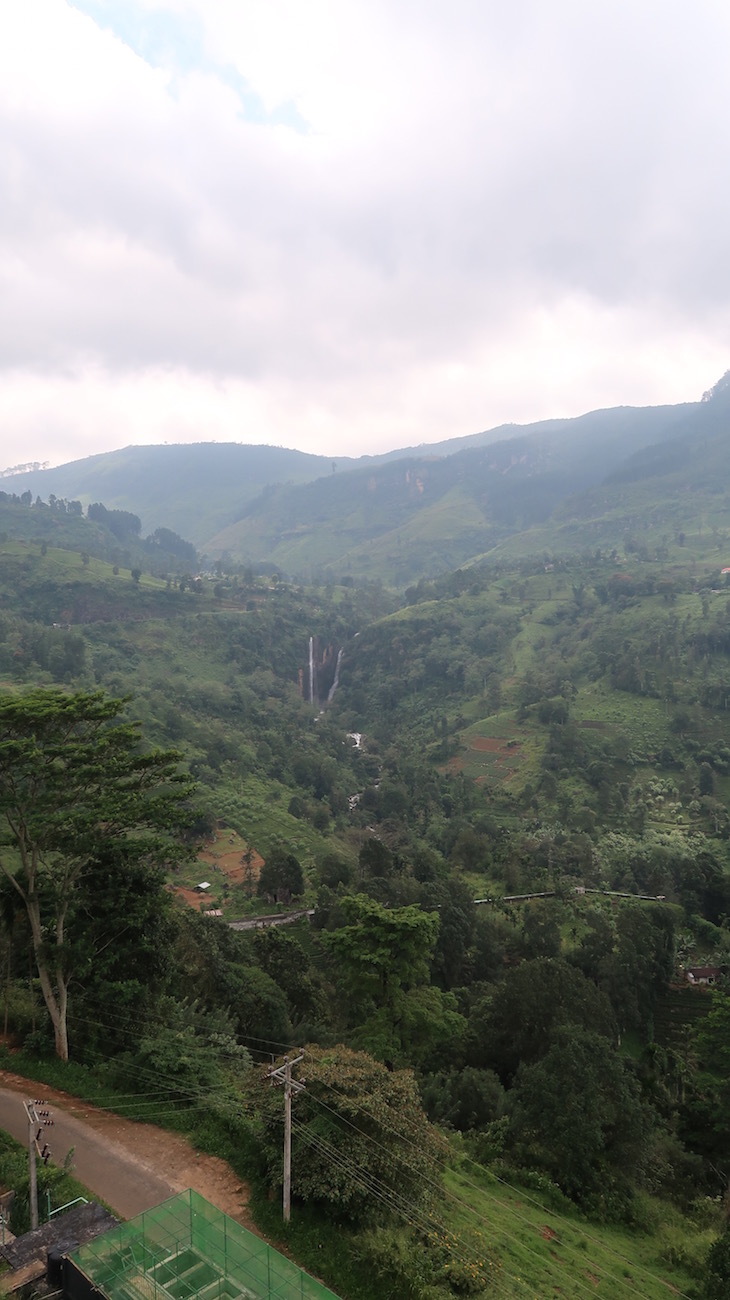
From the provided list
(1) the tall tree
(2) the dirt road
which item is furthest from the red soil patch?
(2) the dirt road

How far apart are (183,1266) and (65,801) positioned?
853cm

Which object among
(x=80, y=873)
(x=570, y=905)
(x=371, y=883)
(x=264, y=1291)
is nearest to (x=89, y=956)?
(x=80, y=873)

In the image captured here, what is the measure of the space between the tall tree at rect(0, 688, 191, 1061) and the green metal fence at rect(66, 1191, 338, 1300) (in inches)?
262

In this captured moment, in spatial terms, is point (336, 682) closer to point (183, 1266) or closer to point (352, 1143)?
point (352, 1143)

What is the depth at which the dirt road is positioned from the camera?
12.4 metres

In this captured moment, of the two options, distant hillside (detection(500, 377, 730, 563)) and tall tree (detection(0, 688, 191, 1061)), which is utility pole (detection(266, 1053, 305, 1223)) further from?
distant hillside (detection(500, 377, 730, 563))

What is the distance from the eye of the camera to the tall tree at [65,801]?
14445 mm

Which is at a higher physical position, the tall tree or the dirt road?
the tall tree

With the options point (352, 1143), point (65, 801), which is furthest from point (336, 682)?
point (352, 1143)

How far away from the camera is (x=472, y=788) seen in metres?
67.2

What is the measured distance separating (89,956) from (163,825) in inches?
134

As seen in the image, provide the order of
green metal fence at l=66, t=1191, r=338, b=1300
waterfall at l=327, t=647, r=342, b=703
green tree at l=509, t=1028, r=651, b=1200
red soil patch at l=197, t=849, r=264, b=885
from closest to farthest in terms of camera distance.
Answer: green metal fence at l=66, t=1191, r=338, b=1300
green tree at l=509, t=1028, r=651, b=1200
red soil patch at l=197, t=849, r=264, b=885
waterfall at l=327, t=647, r=342, b=703

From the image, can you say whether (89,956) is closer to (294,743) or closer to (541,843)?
(541,843)

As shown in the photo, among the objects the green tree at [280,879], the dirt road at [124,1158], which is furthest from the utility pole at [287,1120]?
the green tree at [280,879]
